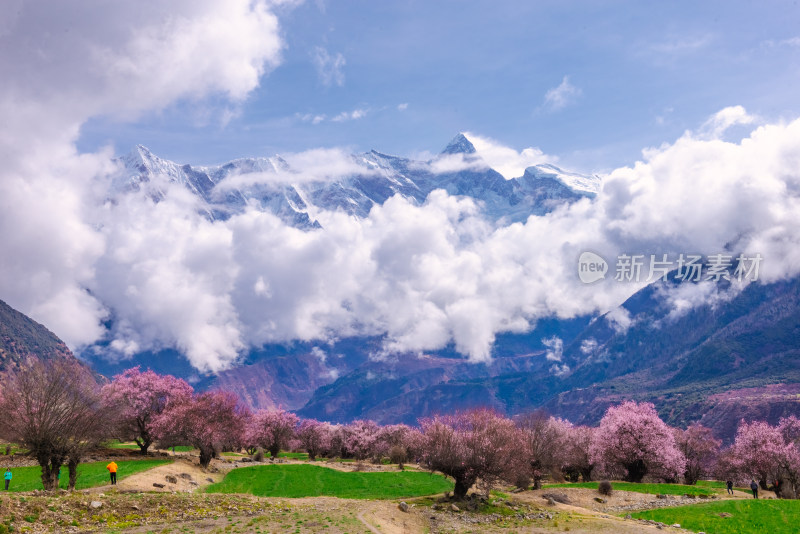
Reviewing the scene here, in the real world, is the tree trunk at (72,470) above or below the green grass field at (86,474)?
above

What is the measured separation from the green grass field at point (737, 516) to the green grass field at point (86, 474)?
166ft

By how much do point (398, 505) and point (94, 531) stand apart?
2355 centimetres

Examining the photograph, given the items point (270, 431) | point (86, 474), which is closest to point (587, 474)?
point (86, 474)

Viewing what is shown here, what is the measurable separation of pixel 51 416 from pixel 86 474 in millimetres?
20585

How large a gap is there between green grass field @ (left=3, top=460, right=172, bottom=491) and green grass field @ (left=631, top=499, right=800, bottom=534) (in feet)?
166

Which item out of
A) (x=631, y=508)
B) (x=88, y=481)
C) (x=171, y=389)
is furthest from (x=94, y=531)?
(x=171, y=389)

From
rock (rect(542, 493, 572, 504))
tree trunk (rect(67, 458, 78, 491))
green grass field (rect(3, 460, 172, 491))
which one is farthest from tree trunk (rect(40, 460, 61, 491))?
rock (rect(542, 493, 572, 504))

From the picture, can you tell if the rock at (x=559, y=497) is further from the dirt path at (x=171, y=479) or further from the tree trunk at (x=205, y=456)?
the tree trunk at (x=205, y=456)

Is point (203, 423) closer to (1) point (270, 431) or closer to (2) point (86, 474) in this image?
(2) point (86, 474)

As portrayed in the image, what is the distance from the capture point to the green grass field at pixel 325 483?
5681 cm

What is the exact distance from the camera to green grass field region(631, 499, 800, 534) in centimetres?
3762

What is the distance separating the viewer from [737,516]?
41.5 metres

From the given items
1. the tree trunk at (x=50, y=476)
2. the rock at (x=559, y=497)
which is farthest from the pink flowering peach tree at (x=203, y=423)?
the rock at (x=559, y=497)

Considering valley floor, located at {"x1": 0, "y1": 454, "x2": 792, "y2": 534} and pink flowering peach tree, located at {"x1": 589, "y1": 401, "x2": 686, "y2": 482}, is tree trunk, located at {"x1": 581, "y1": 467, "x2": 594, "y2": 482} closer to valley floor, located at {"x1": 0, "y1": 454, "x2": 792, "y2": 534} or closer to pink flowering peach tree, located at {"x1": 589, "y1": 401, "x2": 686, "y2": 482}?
pink flowering peach tree, located at {"x1": 589, "y1": 401, "x2": 686, "y2": 482}
